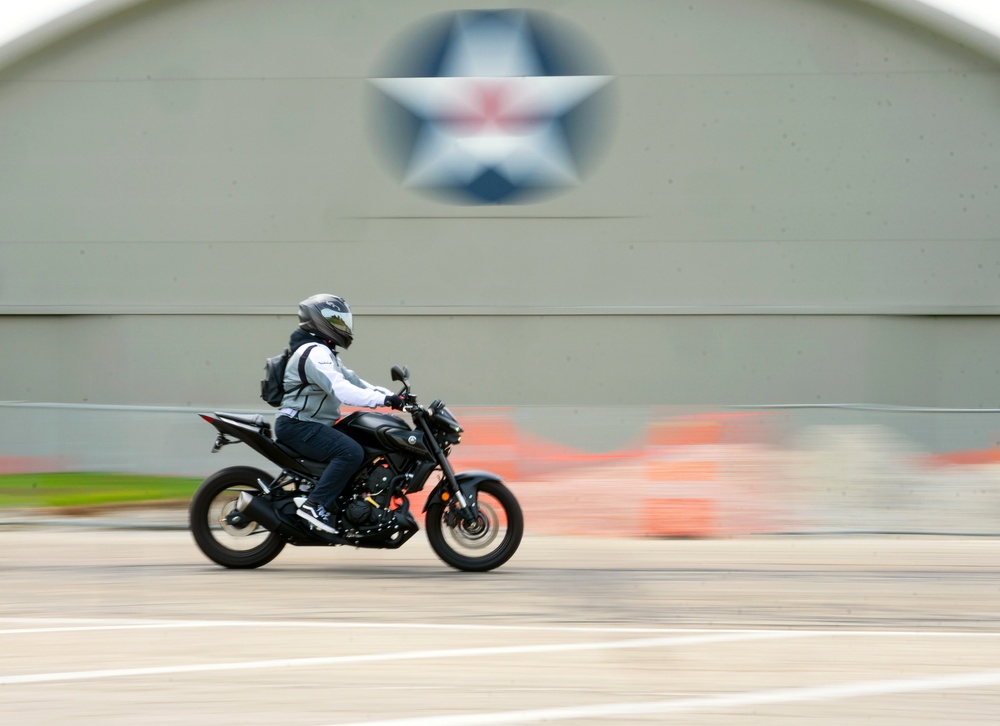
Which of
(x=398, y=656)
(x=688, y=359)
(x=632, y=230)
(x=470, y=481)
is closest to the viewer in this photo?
(x=398, y=656)

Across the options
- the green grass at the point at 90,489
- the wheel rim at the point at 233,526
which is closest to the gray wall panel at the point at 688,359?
the green grass at the point at 90,489

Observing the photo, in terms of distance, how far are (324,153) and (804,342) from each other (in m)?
6.19

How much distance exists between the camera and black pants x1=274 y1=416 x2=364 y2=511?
26.0 ft

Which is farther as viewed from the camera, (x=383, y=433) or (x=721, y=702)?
(x=383, y=433)

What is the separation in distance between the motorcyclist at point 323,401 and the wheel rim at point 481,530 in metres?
0.76

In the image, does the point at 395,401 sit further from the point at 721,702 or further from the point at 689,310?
the point at 689,310

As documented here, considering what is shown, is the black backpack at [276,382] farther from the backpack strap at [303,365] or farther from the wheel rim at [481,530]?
the wheel rim at [481,530]

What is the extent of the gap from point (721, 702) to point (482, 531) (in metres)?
3.33

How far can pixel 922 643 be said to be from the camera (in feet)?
19.5

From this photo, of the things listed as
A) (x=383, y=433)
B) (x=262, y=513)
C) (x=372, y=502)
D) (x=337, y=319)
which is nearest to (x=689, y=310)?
(x=337, y=319)

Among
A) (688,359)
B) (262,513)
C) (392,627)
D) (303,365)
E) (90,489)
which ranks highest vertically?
(688,359)

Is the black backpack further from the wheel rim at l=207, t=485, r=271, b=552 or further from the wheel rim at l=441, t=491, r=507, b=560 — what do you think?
the wheel rim at l=441, t=491, r=507, b=560

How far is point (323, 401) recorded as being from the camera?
26.7 ft

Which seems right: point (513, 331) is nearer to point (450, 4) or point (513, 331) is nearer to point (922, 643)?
point (450, 4)
